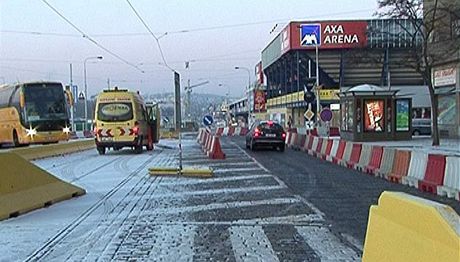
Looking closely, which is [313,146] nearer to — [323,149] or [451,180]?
[323,149]

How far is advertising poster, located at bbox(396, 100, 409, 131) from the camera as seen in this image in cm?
3678

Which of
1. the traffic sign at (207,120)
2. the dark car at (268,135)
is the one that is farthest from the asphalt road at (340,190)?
the dark car at (268,135)

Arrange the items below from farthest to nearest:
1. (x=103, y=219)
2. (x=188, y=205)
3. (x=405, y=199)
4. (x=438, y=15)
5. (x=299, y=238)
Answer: (x=438, y=15), (x=188, y=205), (x=103, y=219), (x=299, y=238), (x=405, y=199)

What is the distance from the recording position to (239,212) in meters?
10.9

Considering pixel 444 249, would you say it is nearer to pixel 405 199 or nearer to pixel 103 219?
pixel 405 199

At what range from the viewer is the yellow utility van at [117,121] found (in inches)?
1150

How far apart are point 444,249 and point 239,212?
7.20m

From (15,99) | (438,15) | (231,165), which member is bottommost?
(231,165)

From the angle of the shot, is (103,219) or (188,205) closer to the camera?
(103,219)

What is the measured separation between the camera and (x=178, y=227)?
944 cm

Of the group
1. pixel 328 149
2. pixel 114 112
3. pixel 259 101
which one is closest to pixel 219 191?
pixel 328 149

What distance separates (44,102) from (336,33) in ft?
138

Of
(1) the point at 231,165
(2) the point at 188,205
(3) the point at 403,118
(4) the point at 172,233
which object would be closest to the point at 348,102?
(3) the point at 403,118

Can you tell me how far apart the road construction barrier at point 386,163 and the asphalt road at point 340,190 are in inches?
12.1
